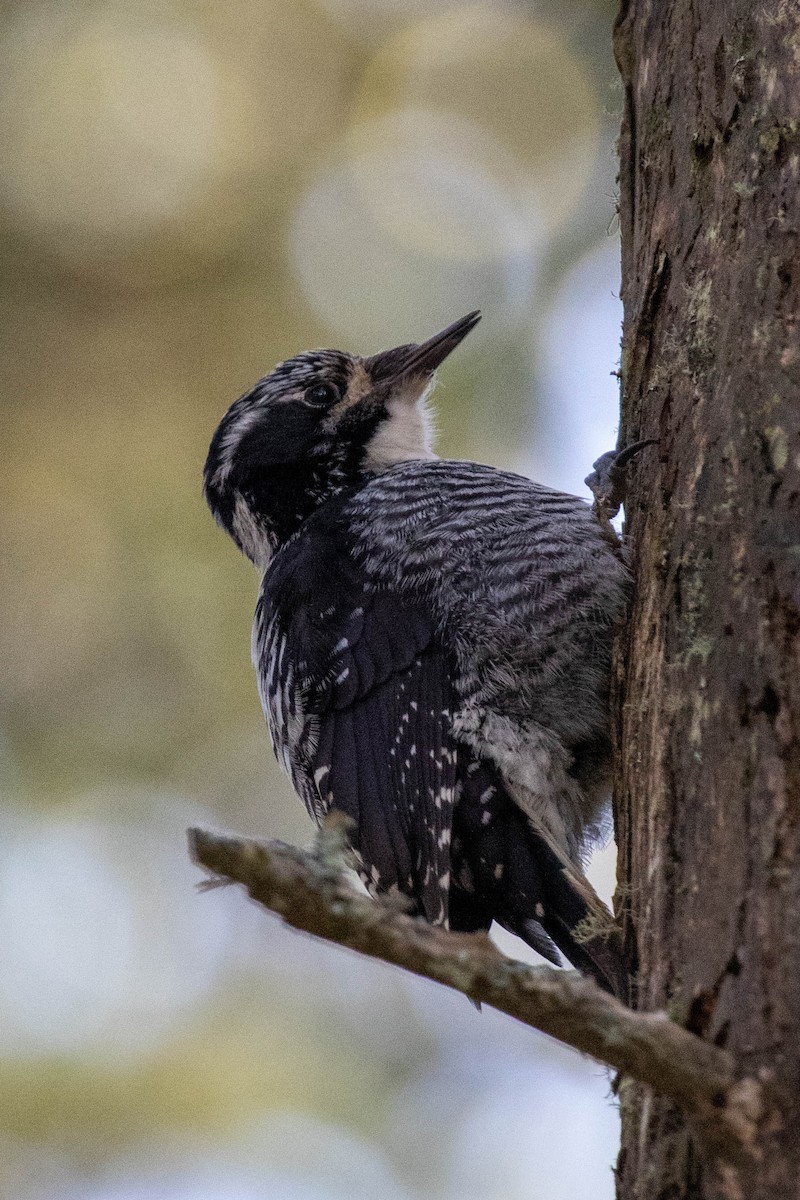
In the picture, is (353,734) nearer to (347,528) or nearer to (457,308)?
(347,528)

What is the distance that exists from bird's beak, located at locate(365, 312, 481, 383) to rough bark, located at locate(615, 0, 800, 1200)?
1.37 m

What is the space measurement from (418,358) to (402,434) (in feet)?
0.83

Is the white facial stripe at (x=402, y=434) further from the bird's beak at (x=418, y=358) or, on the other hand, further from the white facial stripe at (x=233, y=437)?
the white facial stripe at (x=233, y=437)

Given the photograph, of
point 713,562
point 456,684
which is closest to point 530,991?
point 713,562

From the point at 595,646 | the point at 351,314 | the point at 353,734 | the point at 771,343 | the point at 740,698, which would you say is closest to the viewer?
the point at 740,698

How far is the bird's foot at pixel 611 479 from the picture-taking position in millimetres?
2637

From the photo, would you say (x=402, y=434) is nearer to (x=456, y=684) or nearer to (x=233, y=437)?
(x=233, y=437)

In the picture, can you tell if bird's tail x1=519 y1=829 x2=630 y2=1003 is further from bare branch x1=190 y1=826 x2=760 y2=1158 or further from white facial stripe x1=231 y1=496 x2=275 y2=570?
white facial stripe x1=231 y1=496 x2=275 y2=570

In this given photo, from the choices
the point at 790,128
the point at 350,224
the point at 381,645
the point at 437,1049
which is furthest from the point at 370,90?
the point at 437,1049

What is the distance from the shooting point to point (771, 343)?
2.21 m

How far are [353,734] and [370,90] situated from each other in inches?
140

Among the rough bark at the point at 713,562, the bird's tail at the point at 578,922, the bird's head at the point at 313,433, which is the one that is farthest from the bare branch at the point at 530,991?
the bird's head at the point at 313,433

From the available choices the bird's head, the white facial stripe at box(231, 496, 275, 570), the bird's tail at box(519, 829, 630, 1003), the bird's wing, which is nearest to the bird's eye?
the bird's head

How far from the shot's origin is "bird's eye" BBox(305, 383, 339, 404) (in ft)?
13.9
